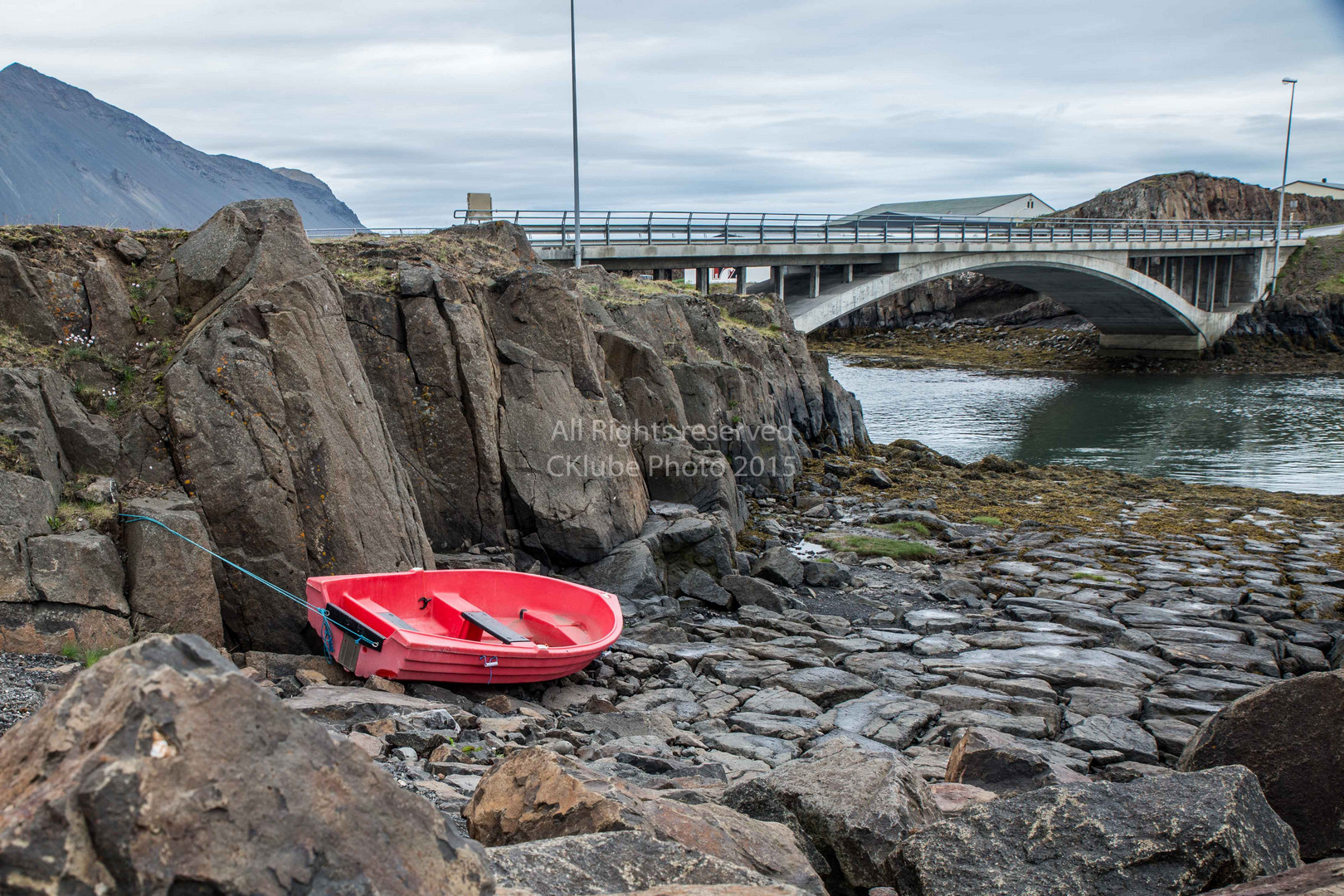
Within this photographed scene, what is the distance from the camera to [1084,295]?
204 feet

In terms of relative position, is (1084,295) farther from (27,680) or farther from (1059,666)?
(27,680)

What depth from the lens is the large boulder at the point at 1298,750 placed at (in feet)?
20.3

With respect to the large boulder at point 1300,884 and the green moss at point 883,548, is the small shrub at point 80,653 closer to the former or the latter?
the large boulder at point 1300,884

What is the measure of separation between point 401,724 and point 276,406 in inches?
202

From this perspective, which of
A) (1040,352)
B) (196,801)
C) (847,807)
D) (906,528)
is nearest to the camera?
(196,801)

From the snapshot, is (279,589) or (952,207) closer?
(279,589)

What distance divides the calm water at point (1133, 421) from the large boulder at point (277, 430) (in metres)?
26.4

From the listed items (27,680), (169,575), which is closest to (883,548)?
(169,575)

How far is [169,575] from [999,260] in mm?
46160

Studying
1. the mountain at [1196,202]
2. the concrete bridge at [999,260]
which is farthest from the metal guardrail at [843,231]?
the mountain at [1196,202]

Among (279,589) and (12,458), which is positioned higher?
(12,458)

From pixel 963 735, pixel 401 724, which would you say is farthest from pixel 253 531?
pixel 963 735

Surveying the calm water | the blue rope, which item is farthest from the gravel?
the calm water

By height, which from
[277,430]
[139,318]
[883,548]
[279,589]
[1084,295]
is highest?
[1084,295]
